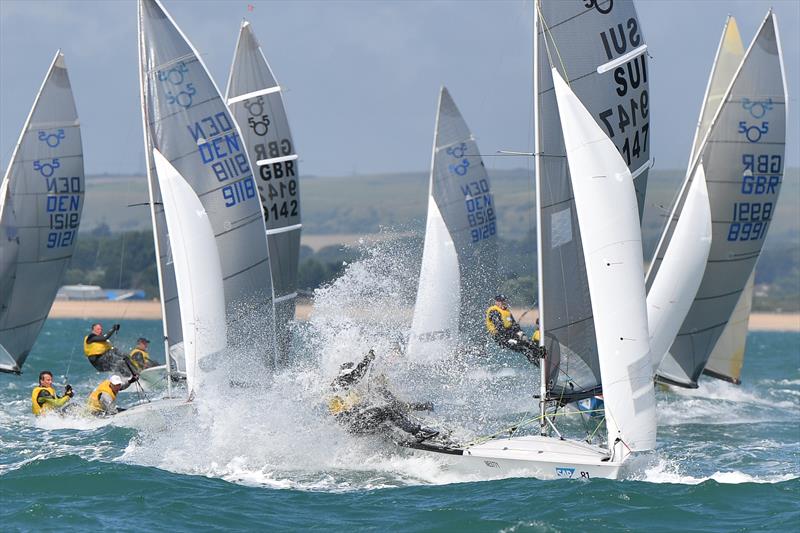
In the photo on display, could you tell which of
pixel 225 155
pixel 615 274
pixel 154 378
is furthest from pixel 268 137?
pixel 615 274

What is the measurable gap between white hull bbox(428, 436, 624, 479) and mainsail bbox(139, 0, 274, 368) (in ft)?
16.9

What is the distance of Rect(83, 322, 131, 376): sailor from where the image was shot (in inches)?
803

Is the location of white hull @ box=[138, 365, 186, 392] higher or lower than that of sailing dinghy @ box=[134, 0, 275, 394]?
lower

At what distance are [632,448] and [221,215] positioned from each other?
23.0ft

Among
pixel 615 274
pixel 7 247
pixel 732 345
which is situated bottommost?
pixel 732 345

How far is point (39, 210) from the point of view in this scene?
20688mm

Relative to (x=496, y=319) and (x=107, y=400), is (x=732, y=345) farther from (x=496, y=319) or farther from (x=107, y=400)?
(x=107, y=400)

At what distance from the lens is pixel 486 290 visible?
23.8 metres

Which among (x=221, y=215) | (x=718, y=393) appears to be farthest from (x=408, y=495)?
(x=718, y=393)

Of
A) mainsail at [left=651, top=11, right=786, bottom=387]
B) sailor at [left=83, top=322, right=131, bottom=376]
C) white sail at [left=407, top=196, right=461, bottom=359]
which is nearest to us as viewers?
mainsail at [left=651, top=11, right=786, bottom=387]

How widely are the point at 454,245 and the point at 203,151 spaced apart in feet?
26.2

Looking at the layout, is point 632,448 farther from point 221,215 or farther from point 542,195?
point 221,215

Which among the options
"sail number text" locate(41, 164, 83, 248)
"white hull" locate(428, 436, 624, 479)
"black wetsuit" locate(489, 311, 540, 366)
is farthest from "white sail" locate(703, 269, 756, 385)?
"sail number text" locate(41, 164, 83, 248)

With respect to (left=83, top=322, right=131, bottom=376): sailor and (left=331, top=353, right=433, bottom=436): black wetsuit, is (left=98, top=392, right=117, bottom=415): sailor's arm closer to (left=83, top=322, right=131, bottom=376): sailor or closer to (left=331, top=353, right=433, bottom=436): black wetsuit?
(left=83, top=322, right=131, bottom=376): sailor
